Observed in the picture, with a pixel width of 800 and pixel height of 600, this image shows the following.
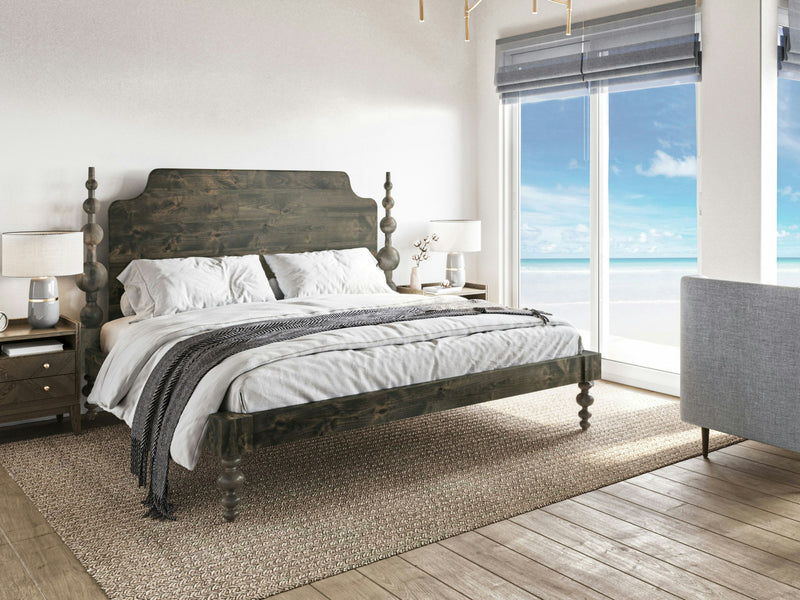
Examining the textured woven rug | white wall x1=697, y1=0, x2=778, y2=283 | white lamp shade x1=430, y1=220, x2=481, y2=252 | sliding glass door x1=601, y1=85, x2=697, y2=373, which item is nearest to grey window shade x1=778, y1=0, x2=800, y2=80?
white wall x1=697, y1=0, x2=778, y2=283

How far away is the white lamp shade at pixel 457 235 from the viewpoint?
5402 millimetres

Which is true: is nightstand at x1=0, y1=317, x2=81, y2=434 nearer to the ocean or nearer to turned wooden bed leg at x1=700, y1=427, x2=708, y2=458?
turned wooden bed leg at x1=700, y1=427, x2=708, y2=458

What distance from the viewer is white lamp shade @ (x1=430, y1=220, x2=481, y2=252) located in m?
5.40

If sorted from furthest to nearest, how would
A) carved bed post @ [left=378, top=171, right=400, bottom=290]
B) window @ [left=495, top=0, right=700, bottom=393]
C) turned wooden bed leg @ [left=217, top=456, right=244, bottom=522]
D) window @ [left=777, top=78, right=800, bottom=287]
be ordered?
window @ [left=777, top=78, right=800, bottom=287]
carved bed post @ [left=378, top=171, right=400, bottom=290]
window @ [left=495, top=0, right=700, bottom=393]
turned wooden bed leg @ [left=217, top=456, right=244, bottom=522]

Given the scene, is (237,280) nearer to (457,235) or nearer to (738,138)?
(457,235)

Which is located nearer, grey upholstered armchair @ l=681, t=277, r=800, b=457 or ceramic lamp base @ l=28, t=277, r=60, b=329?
grey upholstered armchair @ l=681, t=277, r=800, b=457

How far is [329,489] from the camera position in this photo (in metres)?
3.15

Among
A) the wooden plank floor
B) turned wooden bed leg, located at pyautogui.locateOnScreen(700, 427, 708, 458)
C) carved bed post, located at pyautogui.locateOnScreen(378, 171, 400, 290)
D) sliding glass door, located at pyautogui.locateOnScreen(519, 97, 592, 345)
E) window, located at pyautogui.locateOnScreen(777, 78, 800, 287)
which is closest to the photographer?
the wooden plank floor

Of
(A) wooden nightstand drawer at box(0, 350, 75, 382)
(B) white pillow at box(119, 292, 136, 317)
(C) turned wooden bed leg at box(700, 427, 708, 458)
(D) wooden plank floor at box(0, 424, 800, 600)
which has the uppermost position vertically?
(B) white pillow at box(119, 292, 136, 317)

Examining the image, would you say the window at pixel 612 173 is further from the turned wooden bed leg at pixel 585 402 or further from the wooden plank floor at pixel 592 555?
the wooden plank floor at pixel 592 555

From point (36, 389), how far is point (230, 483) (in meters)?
1.57

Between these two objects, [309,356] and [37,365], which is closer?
[309,356]

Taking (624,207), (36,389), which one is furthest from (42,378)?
(624,207)

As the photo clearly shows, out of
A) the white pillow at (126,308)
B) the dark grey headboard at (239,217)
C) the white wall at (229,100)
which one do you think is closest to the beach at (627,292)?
the white wall at (229,100)
